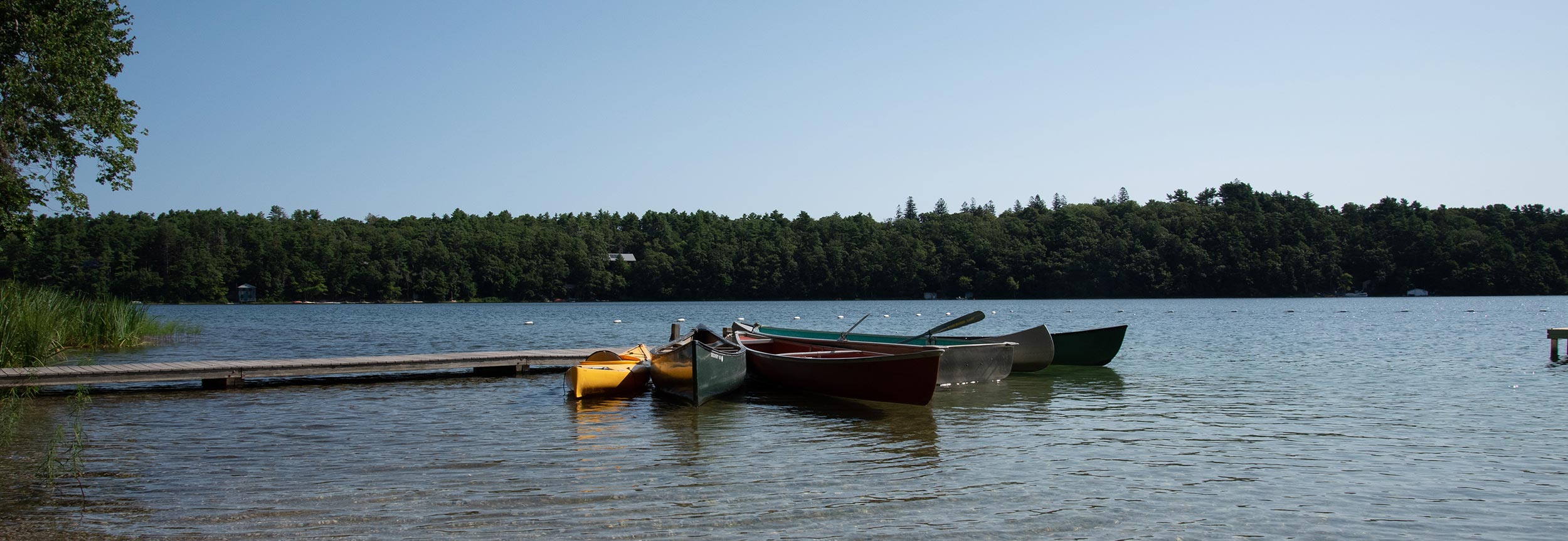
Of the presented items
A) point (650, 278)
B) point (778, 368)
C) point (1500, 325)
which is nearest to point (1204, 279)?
point (650, 278)

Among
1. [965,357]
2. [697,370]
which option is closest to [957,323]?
[965,357]

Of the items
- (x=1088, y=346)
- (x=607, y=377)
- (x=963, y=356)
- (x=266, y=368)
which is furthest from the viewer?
(x=1088, y=346)

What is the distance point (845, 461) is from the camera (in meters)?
9.30

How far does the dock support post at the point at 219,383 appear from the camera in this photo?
15938mm

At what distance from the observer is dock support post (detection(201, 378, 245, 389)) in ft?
52.3

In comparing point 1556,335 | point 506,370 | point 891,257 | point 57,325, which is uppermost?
point 891,257

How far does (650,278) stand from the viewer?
366 feet

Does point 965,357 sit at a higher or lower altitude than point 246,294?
lower

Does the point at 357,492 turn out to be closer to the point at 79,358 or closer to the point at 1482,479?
the point at 1482,479

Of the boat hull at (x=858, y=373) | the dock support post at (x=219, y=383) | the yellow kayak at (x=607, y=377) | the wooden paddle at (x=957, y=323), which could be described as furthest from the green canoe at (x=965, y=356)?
the dock support post at (x=219, y=383)

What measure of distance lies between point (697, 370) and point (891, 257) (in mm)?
100289

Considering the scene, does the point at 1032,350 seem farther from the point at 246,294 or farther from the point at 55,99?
the point at 246,294

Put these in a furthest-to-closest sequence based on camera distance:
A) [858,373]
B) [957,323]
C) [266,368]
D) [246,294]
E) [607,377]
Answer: [246,294]
[957,323]
[266,368]
[607,377]
[858,373]

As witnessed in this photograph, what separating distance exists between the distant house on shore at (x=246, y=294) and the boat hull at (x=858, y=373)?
99594 mm
